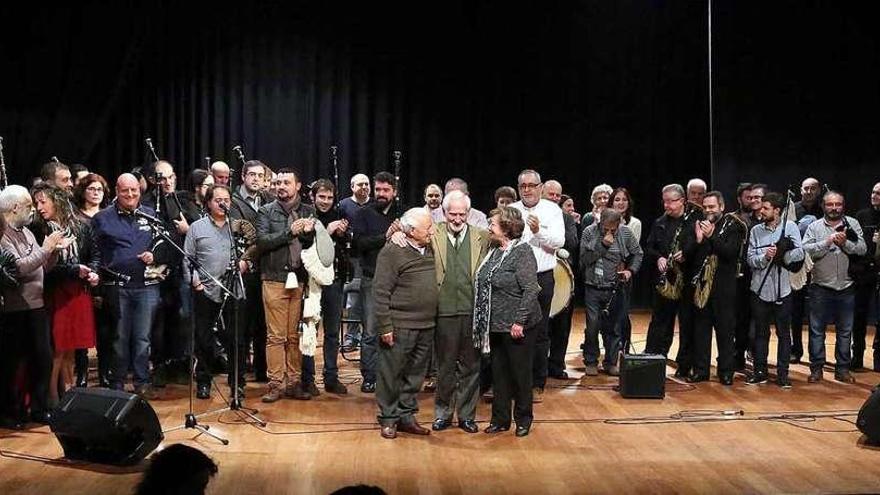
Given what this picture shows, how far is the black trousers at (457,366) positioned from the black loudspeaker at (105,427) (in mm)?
1854

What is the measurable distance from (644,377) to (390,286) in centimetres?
239

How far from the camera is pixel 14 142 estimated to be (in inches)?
455

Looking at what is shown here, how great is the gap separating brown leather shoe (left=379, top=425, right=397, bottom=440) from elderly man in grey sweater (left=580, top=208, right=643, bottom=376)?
2.73 meters

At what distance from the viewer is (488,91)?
13.1 metres

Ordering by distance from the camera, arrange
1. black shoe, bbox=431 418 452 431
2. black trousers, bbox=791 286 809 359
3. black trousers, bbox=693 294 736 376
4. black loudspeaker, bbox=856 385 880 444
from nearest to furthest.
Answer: black loudspeaker, bbox=856 385 880 444
black shoe, bbox=431 418 452 431
black trousers, bbox=693 294 736 376
black trousers, bbox=791 286 809 359

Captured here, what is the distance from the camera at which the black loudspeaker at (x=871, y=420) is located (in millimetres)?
6156

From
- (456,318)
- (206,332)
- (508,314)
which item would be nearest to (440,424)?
(456,318)

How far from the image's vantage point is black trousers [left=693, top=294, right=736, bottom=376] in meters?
8.19

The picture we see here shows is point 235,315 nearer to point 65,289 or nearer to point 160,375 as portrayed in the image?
point 65,289

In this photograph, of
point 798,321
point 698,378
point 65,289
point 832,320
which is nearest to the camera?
point 65,289

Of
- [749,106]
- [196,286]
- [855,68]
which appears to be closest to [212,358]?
[196,286]

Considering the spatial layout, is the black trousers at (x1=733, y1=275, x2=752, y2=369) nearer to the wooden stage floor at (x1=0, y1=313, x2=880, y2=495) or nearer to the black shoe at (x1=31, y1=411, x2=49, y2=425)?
the wooden stage floor at (x1=0, y1=313, x2=880, y2=495)

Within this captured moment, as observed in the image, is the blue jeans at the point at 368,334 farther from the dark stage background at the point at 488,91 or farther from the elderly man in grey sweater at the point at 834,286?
the dark stage background at the point at 488,91

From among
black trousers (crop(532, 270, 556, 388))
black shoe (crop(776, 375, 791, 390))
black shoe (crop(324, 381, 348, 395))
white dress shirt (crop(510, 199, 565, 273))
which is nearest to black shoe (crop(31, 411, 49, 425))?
black shoe (crop(324, 381, 348, 395))
